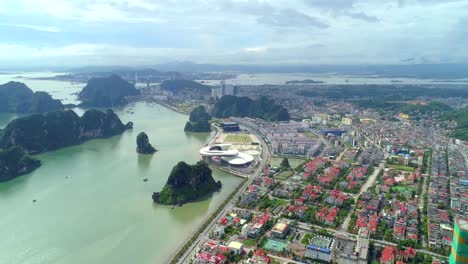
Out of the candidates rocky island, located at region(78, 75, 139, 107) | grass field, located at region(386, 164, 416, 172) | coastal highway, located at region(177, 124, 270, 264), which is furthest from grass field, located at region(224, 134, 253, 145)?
rocky island, located at region(78, 75, 139, 107)

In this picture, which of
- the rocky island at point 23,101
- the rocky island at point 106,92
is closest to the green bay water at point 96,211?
the rocky island at point 23,101

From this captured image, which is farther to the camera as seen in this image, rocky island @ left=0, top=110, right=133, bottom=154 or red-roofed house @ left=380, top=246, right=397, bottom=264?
rocky island @ left=0, top=110, right=133, bottom=154

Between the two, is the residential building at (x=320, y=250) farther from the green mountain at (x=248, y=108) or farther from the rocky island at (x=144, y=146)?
the green mountain at (x=248, y=108)

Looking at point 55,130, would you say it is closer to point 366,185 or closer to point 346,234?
point 366,185

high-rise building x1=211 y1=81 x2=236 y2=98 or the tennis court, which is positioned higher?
high-rise building x1=211 y1=81 x2=236 y2=98

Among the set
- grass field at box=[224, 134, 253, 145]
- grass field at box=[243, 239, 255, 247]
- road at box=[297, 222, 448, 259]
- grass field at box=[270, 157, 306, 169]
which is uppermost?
grass field at box=[224, 134, 253, 145]

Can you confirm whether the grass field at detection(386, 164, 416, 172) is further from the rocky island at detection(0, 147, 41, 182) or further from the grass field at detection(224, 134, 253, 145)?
the rocky island at detection(0, 147, 41, 182)

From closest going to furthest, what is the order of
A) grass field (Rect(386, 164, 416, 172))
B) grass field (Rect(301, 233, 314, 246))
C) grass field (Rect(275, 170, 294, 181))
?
grass field (Rect(301, 233, 314, 246)) < grass field (Rect(275, 170, 294, 181)) < grass field (Rect(386, 164, 416, 172))

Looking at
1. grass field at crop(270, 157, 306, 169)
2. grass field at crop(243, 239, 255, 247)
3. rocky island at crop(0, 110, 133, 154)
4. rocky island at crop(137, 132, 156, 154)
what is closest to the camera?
grass field at crop(243, 239, 255, 247)
